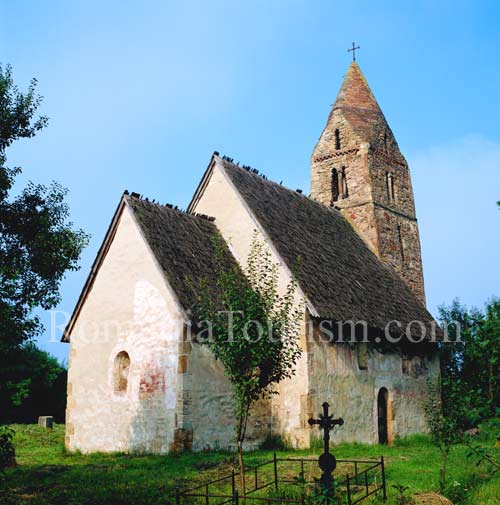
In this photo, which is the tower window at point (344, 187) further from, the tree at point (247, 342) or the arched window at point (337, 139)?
the tree at point (247, 342)

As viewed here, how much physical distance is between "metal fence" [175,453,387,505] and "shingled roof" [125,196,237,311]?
17.0ft

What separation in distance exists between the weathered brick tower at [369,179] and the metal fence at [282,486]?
14.4 m

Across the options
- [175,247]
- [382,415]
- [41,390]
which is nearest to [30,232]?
[175,247]

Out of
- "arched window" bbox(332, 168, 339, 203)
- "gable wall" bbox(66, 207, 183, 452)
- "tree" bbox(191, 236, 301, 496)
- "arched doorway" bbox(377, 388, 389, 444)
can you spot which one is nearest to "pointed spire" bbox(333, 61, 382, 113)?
"arched window" bbox(332, 168, 339, 203)

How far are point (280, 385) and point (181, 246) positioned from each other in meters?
4.80

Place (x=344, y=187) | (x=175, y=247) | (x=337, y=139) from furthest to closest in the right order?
(x=337, y=139)
(x=344, y=187)
(x=175, y=247)

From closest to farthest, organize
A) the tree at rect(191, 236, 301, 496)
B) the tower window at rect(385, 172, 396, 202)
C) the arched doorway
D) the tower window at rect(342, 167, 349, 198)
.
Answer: the tree at rect(191, 236, 301, 496)
the arched doorway
the tower window at rect(342, 167, 349, 198)
the tower window at rect(385, 172, 396, 202)

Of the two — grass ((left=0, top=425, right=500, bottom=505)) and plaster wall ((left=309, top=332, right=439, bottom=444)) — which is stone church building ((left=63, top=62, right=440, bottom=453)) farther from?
grass ((left=0, top=425, right=500, bottom=505))

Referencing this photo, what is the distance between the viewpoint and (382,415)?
2033 centimetres

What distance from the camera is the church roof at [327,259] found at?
736 inches

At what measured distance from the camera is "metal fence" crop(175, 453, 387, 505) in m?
9.36

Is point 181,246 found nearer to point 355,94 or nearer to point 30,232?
point 30,232

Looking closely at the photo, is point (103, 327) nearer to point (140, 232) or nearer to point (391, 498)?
point (140, 232)

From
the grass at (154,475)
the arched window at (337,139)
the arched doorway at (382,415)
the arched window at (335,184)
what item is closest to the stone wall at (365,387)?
the arched doorway at (382,415)
